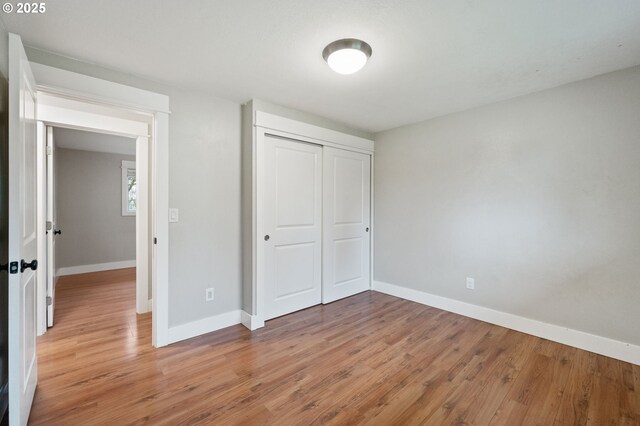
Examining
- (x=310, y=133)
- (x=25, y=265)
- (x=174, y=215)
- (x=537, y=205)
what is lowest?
(x=25, y=265)

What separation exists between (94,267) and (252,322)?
454 centimetres

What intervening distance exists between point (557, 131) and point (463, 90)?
91 cm

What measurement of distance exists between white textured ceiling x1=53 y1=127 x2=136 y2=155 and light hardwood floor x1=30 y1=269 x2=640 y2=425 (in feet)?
9.27

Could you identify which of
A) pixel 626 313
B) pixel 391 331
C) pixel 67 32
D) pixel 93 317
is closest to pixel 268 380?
pixel 391 331

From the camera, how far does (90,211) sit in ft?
17.5

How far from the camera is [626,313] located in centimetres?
218

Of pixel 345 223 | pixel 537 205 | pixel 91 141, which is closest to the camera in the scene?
pixel 537 205

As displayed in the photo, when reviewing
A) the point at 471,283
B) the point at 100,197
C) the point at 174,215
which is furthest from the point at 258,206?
the point at 100,197

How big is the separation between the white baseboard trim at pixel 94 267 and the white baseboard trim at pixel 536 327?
545 cm

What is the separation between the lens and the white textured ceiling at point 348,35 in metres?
1.53

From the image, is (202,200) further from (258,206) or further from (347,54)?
(347,54)

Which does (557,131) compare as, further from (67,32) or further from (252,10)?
(67,32)

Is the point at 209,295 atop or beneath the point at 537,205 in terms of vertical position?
beneath

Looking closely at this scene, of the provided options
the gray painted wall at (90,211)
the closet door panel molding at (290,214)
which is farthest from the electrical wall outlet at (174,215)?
the gray painted wall at (90,211)
